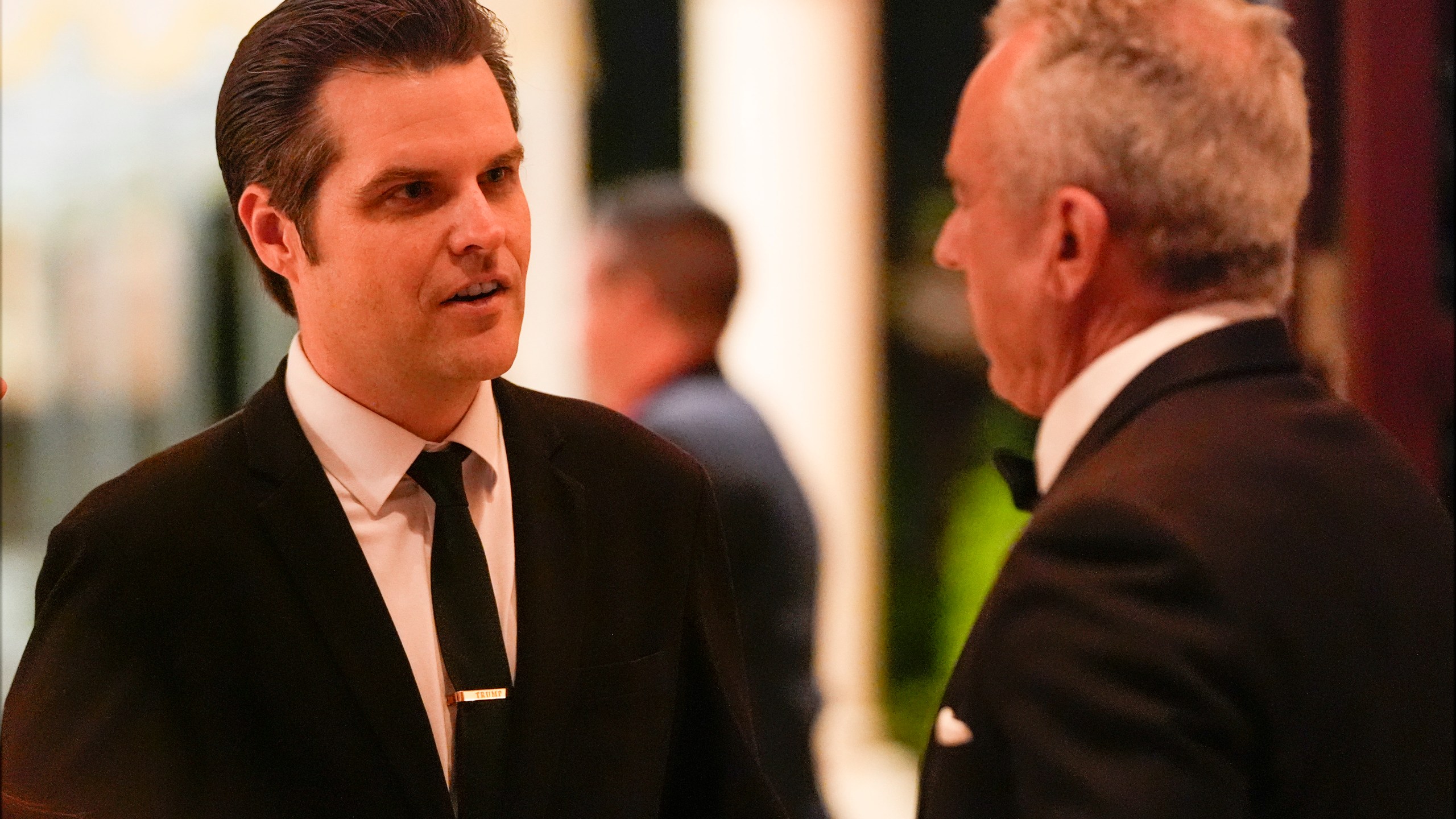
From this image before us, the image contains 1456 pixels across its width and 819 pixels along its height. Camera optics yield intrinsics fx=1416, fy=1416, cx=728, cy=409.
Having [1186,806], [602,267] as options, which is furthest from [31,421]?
[1186,806]

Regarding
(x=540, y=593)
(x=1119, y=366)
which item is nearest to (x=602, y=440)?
(x=540, y=593)

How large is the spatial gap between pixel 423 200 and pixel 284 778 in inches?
20.4

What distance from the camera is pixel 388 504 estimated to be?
1.33 metres

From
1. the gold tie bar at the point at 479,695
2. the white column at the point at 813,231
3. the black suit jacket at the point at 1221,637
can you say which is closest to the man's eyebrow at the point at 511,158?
the gold tie bar at the point at 479,695

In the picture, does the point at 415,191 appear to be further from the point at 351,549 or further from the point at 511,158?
the point at 351,549

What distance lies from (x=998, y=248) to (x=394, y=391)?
63cm

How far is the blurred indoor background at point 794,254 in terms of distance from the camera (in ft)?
6.73

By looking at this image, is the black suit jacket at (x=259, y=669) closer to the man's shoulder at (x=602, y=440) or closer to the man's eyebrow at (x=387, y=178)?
the man's shoulder at (x=602, y=440)

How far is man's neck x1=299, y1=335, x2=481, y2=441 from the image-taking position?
130 cm

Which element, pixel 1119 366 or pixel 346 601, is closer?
pixel 346 601

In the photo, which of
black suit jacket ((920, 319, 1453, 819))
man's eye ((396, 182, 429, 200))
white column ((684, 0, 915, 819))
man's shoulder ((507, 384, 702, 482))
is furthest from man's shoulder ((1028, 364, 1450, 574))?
white column ((684, 0, 915, 819))

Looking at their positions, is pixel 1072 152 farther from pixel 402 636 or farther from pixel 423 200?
pixel 402 636

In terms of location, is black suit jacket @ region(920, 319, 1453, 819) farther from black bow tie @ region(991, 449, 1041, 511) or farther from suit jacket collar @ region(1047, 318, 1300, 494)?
black bow tie @ region(991, 449, 1041, 511)

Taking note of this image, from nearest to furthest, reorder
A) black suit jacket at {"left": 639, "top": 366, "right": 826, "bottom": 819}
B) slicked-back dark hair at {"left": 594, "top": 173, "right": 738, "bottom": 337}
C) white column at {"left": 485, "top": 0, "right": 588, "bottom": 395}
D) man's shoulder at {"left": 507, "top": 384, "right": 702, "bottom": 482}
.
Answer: man's shoulder at {"left": 507, "top": 384, "right": 702, "bottom": 482} < white column at {"left": 485, "top": 0, "right": 588, "bottom": 395} < black suit jacket at {"left": 639, "top": 366, "right": 826, "bottom": 819} < slicked-back dark hair at {"left": 594, "top": 173, "right": 738, "bottom": 337}
